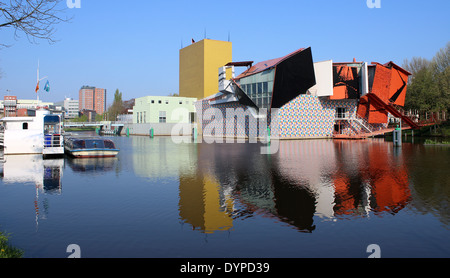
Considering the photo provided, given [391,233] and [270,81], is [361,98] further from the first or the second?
[391,233]

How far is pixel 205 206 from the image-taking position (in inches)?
399

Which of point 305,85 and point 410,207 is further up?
point 305,85

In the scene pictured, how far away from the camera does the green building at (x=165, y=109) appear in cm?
8294

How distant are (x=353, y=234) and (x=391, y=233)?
2.81 ft

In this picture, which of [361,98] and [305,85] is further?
[361,98]

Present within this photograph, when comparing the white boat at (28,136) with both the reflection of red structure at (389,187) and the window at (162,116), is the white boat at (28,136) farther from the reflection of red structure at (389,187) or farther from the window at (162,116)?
the window at (162,116)

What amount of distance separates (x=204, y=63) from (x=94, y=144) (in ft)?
218

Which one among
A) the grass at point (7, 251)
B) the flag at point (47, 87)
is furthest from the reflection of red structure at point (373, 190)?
the flag at point (47, 87)

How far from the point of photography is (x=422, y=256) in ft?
20.5

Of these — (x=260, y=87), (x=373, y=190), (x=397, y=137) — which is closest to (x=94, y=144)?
(x=373, y=190)

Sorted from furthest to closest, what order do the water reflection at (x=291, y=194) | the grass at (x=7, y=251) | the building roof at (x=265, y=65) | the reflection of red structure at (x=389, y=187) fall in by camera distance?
1. the building roof at (x=265, y=65)
2. the reflection of red structure at (x=389, y=187)
3. the water reflection at (x=291, y=194)
4. the grass at (x=7, y=251)

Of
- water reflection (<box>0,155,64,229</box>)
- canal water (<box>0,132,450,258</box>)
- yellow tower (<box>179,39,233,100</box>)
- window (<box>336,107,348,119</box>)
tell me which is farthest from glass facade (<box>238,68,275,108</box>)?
yellow tower (<box>179,39,233,100</box>)

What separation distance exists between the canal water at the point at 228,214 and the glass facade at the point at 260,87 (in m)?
34.6
